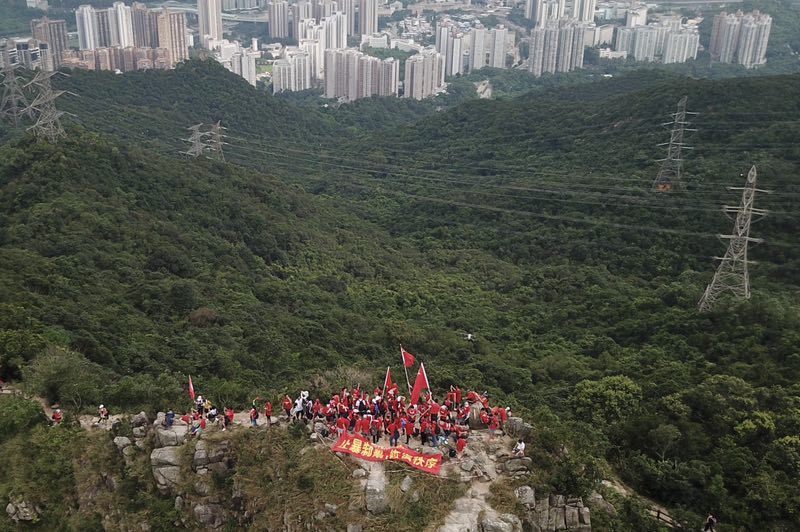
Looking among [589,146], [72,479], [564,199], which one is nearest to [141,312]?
[72,479]

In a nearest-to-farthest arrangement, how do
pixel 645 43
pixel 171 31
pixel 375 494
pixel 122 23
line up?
pixel 375 494 < pixel 171 31 < pixel 122 23 < pixel 645 43

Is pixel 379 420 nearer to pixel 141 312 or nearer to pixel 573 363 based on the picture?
pixel 573 363

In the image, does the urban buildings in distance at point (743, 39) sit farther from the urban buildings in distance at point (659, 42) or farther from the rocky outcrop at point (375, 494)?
the rocky outcrop at point (375, 494)

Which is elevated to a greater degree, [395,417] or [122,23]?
[122,23]

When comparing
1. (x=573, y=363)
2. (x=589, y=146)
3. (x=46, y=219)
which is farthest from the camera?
(x=589, y=146)

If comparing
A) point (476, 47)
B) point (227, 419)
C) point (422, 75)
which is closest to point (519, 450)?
point (227, 419)

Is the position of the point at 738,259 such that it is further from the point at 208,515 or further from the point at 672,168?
the point at 208,515

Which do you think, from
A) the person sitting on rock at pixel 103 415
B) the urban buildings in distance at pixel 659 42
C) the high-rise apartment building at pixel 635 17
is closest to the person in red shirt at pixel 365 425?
the person sitting on rock at pixel 103 415
